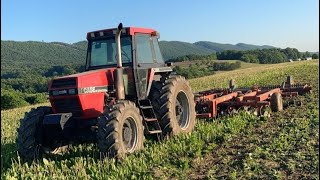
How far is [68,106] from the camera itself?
24.5ft

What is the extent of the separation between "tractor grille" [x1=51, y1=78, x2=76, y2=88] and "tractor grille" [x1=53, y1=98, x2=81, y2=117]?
266 mm

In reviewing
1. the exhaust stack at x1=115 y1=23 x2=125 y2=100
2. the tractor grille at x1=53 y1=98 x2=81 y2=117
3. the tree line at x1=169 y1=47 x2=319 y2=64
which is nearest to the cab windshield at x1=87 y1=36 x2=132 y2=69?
the exhaust stack at x1=115 y1=23 x2=125 y2=100

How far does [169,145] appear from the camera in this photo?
7.55 metres

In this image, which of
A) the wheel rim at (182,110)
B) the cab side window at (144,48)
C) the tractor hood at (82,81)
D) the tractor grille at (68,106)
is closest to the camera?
the tractor hood at (82,81)

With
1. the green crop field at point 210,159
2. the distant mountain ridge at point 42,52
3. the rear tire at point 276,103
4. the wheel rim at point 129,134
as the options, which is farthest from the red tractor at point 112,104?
the distant mountain ridge at point 42,52

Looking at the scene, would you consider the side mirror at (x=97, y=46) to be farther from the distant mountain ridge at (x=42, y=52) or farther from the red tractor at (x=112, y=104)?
the distant mountain ridge at (x=42, y=52)

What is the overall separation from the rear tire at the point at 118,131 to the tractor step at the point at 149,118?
638 mm

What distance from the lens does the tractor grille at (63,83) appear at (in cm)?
732

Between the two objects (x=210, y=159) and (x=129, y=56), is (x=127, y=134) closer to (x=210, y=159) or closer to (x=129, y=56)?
(x=210, y=159)

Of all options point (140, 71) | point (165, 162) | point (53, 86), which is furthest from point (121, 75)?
point (165, 162)

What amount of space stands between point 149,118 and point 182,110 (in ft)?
4.11

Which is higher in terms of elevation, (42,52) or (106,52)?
(42,52)

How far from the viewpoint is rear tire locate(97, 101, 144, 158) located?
6672 mm

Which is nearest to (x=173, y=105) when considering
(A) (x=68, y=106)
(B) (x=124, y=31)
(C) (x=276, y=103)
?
Result: (B) (x=124, y=31)
